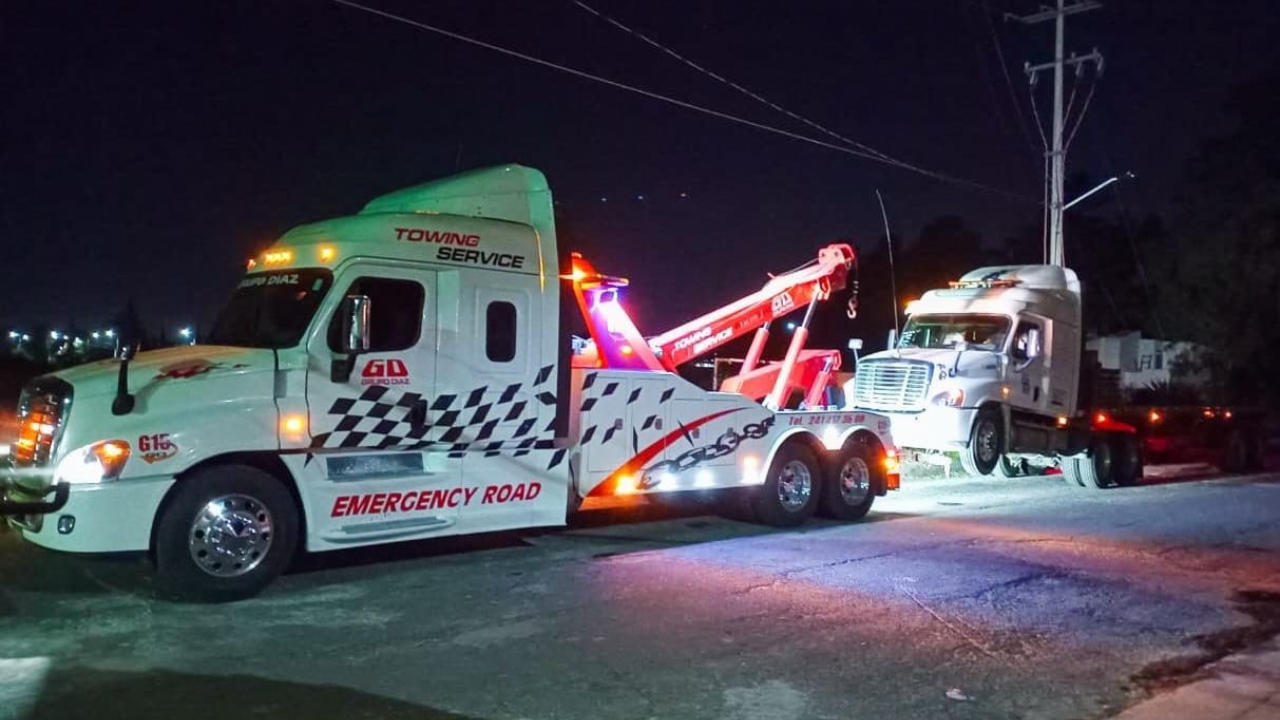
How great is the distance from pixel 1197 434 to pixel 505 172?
17.7 meters

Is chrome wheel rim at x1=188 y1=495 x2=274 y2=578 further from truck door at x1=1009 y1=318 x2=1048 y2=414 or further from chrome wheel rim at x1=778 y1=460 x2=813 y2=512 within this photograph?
truck door at x1=1009 y1=318 x2=1048 y2=414

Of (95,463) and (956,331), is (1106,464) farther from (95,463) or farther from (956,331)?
(95,463)

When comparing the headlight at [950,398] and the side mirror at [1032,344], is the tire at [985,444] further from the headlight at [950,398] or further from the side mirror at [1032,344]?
the side mirror at [1032,344]

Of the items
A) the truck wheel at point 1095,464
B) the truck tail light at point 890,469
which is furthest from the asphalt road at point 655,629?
the truck wheel at point 1095,464

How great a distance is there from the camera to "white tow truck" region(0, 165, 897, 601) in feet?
26.8

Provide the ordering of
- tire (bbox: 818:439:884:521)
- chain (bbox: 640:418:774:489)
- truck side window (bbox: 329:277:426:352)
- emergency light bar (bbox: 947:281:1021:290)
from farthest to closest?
emergency light bar (bbox: 947:281:1021:290), tire (bbox: 818:439:884:521), chain (bbox: 640:418:774:489), truck side window (bbox: 329:277:426:352)

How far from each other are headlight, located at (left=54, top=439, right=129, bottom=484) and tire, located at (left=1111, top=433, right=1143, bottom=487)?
1658 cm

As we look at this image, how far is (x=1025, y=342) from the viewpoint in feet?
59.7

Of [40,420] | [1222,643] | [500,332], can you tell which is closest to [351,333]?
[500,332]

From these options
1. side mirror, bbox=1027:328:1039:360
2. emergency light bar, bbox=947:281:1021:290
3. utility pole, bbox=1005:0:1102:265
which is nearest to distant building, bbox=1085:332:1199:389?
utility pole, bbox=1005:0:1102:265

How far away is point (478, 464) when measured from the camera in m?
9.75

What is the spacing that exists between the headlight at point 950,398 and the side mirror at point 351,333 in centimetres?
1058

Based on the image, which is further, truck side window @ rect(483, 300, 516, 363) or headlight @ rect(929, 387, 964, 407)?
headlight @ rect(929, 387, 964, 407)

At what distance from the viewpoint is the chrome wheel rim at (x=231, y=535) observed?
27.5 feet
